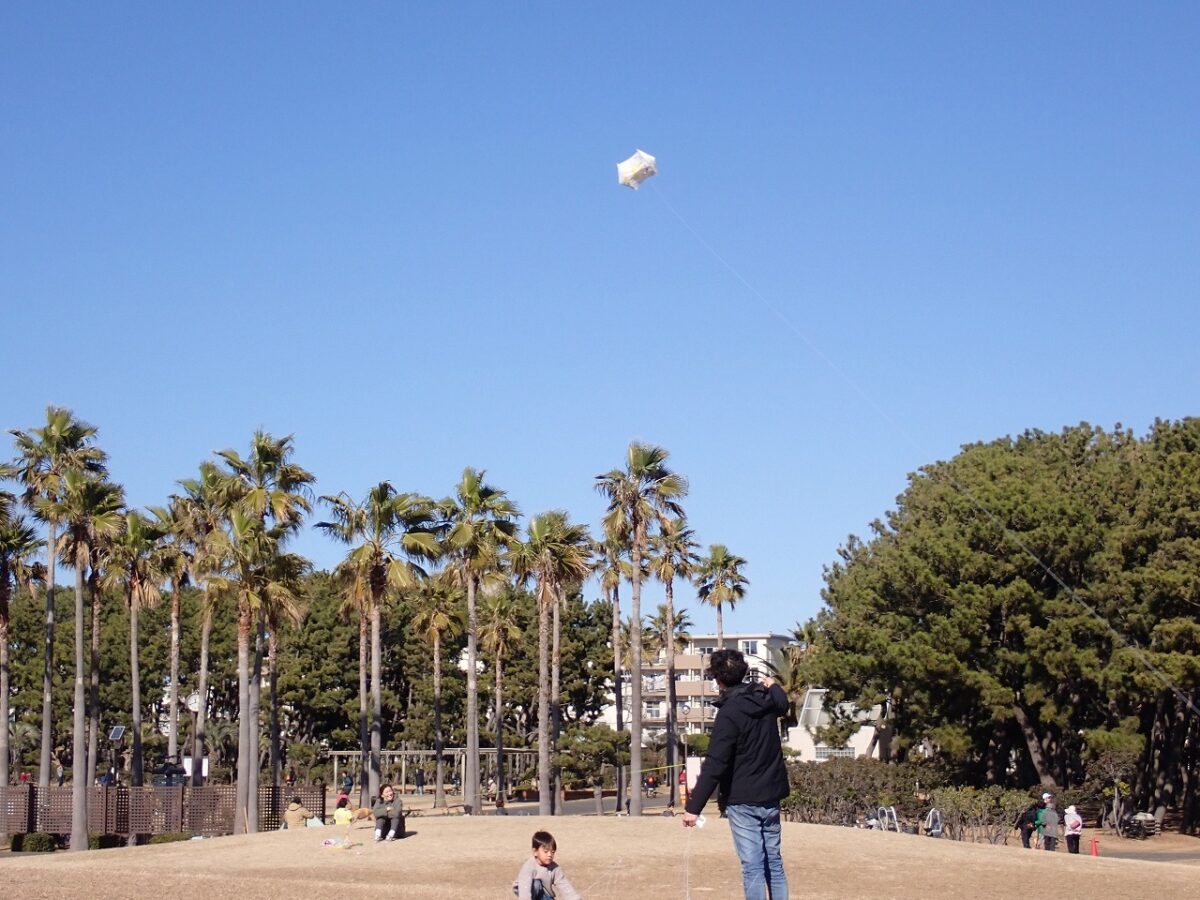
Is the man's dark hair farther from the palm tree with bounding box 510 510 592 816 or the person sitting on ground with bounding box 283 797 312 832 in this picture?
the palm tree with bounding box 510 510 592 816

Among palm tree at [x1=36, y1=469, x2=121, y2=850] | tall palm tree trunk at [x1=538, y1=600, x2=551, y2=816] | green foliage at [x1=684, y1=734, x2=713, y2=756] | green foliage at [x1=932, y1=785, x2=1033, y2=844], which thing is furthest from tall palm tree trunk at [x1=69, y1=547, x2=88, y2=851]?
green foliage at [x1=684, y1=734, x2=713, y2=756]

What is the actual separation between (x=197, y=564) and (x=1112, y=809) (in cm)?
3276

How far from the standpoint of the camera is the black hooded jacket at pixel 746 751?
916cm

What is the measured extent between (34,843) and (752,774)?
115ft

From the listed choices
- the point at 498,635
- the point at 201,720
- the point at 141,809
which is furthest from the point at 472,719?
the point at 498,635

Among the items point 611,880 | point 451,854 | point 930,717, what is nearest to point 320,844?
point 451,854

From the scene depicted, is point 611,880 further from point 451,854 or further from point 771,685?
point 771,685

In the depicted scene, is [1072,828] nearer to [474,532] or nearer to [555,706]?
[474,532]

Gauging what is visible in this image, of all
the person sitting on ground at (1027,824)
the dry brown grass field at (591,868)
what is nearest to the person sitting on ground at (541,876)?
the dry brown grass field at (591,868)

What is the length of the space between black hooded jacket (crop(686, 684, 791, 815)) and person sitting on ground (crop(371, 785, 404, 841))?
21.9 metres

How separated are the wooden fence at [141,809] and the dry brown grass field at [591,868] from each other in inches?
349

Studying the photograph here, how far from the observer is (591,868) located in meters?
25.1

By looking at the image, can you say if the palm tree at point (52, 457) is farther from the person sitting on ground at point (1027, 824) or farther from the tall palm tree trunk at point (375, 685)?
the person sitting on ground at point (1027, 824)

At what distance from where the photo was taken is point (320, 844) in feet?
99.0
